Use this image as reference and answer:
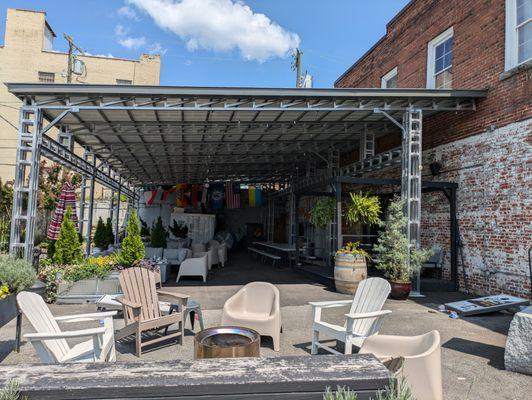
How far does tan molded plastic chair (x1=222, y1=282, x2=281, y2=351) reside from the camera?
477 cm

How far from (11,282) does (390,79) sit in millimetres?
12441

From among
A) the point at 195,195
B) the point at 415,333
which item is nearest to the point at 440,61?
the point at 415,333

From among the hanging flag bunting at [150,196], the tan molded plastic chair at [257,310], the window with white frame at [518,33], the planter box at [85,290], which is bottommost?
the planter box at [85,290]

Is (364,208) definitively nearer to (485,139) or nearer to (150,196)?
(485,139)

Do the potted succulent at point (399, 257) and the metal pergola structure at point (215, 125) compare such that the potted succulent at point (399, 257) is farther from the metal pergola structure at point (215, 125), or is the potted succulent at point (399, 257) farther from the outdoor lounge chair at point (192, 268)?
the outdoor lounge chair at point (192, 268)

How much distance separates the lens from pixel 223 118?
988cm

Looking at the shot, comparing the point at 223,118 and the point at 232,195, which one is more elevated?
the point at 223,118

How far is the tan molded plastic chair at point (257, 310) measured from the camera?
4.77 meters

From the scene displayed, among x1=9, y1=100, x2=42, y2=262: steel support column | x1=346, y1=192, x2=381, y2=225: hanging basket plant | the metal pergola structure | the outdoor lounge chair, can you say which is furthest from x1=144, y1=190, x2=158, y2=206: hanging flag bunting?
x1=346, y1=192, x2=381, y2=225: hanging basket plant

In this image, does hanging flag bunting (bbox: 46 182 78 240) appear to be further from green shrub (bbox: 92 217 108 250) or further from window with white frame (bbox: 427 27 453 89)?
window with white frame (bbox: 427 27 453 89)

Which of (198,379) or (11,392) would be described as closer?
(11,392)

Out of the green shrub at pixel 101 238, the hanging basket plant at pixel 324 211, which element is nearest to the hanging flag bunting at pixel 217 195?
the green shrub at pixel 101 238

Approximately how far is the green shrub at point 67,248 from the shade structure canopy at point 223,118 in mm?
2131

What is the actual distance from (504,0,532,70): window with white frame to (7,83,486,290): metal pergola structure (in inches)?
34.8
